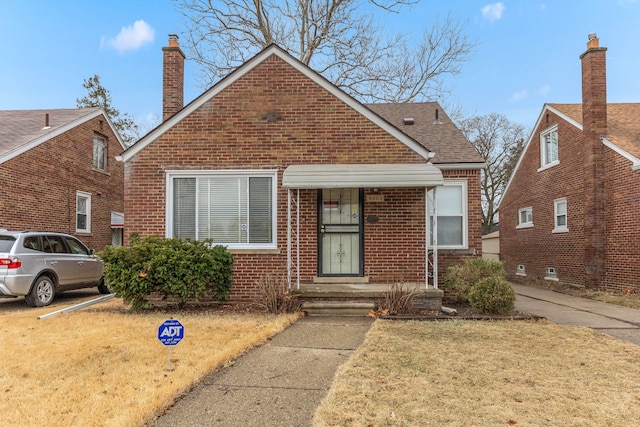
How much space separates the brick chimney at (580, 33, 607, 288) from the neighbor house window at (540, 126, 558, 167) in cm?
239

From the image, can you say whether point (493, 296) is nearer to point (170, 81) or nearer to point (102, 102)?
point (170, 81)

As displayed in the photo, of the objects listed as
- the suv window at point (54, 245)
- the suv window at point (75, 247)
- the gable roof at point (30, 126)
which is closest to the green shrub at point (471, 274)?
the suv window at point (54, 245)

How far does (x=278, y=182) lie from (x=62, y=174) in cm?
1025

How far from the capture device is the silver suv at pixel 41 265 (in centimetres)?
796

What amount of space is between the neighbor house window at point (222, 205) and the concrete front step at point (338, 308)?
6.34ft

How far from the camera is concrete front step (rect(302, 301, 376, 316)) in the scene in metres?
7.48

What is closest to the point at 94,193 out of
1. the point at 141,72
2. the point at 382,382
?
the point at 141,72

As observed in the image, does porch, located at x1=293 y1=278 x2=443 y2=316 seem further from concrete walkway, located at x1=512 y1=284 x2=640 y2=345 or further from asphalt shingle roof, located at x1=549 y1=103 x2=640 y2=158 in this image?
asphalt shingle roof, located at x1=549 y1=103 x2=640 y2=158

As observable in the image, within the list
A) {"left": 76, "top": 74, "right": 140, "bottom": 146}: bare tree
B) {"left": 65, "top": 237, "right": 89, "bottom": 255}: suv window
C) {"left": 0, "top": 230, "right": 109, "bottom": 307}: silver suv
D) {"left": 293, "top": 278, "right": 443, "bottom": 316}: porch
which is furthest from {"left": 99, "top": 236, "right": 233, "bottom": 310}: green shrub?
{"left": 76, "top": 74, "right": 140, "bottom": 146}: bare tree

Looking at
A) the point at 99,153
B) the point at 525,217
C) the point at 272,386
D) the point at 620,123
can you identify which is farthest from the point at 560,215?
the point at 99,153

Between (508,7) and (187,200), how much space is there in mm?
11341

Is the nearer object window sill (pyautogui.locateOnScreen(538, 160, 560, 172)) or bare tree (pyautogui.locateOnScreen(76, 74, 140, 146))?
window sill (pyautogui.locateOnScreen(538, 160, 560, 172))

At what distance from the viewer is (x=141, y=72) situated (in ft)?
52.3

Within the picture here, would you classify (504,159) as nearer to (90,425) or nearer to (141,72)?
(141,72)
